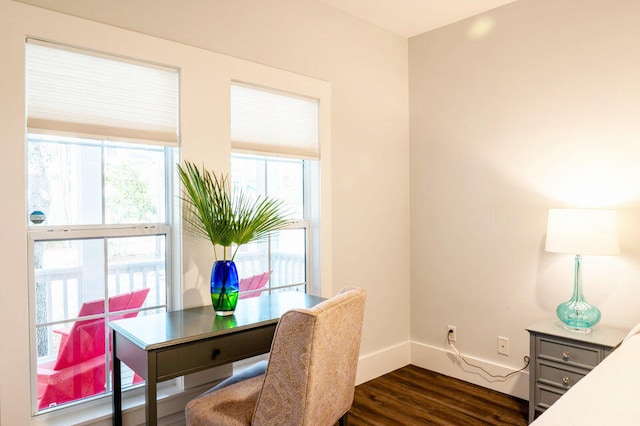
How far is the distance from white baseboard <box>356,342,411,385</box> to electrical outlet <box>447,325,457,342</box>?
1.21 ft

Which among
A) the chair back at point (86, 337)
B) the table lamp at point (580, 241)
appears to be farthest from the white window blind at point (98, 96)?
the table lamp at point (580, 241)

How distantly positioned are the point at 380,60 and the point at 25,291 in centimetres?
266

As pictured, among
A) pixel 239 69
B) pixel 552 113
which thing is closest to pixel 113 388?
pixel 239 69

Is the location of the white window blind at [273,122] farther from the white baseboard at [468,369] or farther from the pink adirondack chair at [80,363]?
the white baseboard at [468,369]

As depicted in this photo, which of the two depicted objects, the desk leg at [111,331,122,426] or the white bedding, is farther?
the desk leg at [111,331,122,426]

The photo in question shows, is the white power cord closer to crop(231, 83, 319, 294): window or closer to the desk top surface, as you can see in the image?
crop(231, 83, 319, 294): window

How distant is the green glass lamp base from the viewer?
2432 mm

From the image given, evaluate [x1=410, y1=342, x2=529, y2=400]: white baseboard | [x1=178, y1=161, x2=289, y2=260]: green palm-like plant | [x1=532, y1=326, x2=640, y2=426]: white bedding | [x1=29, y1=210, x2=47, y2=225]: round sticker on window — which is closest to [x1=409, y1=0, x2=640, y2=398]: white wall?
[x1=410, y1=342, x2=529, y2=400]: white baseboard

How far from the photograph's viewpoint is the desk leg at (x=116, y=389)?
199cm

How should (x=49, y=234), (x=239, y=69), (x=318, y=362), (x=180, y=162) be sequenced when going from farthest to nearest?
(x=239, y=69) → (x=180, y=162) → (x=49, y=234) → (x=318, y=362)

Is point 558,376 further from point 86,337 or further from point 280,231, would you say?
point 86,337

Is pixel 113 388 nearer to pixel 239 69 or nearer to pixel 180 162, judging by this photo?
pixel 180 162

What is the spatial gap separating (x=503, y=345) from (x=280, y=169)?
1.91 m

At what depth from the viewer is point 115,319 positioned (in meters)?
2.16
